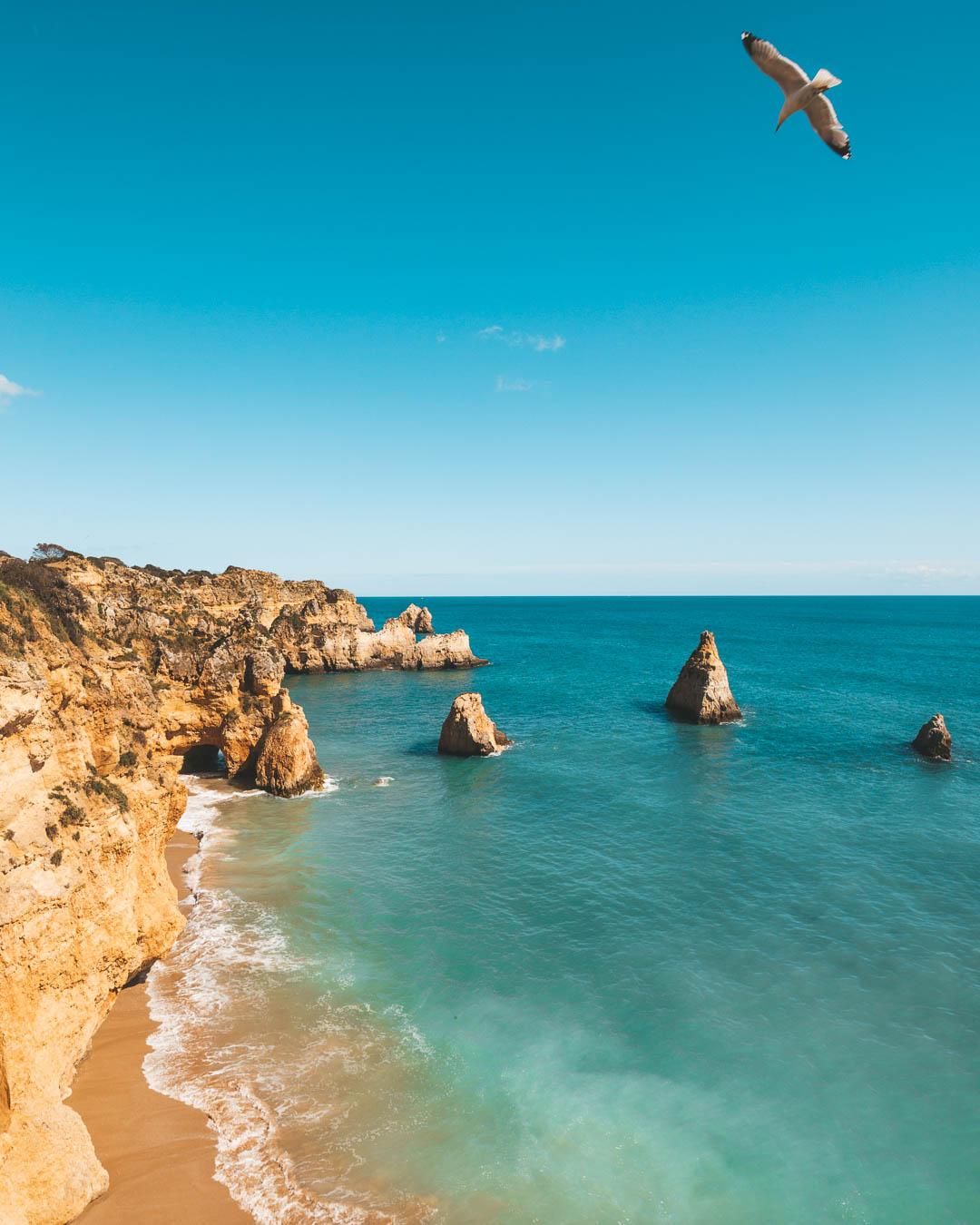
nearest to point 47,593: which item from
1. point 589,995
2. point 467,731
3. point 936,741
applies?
point 589,995

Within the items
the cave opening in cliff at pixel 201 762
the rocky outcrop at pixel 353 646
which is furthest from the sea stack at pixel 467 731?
the rocky outcrop at pixel 353 646

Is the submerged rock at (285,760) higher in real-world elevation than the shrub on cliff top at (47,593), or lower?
lower

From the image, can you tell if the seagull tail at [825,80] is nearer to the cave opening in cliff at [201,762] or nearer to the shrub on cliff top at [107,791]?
the shrub on cliff top at [107,791]

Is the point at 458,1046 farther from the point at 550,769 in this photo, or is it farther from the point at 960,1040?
the point at 550,769

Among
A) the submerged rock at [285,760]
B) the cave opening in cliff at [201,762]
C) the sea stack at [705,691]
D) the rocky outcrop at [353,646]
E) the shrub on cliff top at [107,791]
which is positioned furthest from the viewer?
the rocky outcrop at [353,646]

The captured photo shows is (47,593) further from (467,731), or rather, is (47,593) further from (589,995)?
(467,731)

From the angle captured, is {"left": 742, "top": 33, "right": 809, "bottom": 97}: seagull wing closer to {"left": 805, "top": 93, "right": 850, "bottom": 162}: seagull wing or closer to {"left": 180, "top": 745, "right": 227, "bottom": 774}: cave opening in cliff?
{"left": 805, "top": 93, "right": 850, "bottom": 162}: seagull wing

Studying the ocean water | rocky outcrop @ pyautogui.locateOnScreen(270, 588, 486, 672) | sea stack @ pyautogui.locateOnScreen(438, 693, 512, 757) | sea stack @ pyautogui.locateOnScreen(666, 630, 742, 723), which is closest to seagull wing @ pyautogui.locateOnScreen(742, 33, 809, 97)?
the ocean water
